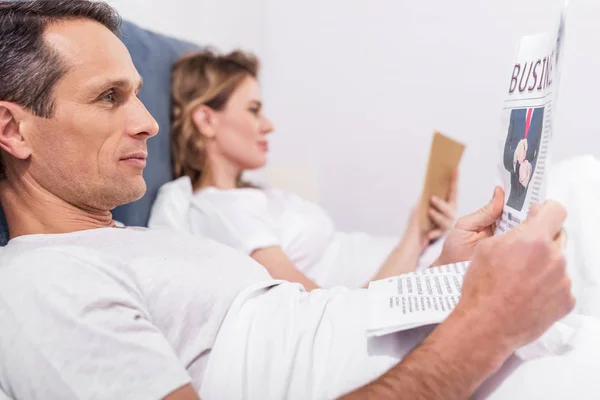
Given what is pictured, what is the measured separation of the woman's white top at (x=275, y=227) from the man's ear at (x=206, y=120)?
117 millimetres

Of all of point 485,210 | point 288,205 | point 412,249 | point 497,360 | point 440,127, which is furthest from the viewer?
point 440,127

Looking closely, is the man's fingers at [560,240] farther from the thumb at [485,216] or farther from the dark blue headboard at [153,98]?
the dark blue headboard at [153,98]

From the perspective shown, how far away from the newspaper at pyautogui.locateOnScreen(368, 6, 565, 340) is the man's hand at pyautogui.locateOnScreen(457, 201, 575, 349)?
1.6 inches

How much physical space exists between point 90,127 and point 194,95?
55 cm

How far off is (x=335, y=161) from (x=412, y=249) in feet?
2.06

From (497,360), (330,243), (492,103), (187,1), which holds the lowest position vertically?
(330,243)

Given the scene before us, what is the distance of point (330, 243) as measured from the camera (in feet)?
4.36

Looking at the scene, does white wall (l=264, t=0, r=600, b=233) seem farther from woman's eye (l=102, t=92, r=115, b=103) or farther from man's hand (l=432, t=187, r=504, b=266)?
woman's eye (l=102, t=92, r=115, b=103)

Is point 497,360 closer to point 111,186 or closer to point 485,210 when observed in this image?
point 485,210

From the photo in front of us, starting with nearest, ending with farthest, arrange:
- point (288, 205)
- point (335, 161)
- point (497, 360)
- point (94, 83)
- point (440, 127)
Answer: point (497, 360), point (94, 83), point (288, 205), point (440, 127), point (335, 161)

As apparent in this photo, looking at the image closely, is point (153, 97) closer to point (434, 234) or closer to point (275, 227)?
point (275, 227)

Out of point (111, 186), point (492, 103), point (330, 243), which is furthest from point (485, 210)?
point (492, 103)

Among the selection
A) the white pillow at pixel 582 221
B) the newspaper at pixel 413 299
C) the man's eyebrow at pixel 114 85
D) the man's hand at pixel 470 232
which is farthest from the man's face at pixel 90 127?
the white pillow at pixel 582 221

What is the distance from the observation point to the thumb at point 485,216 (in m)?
0.74
